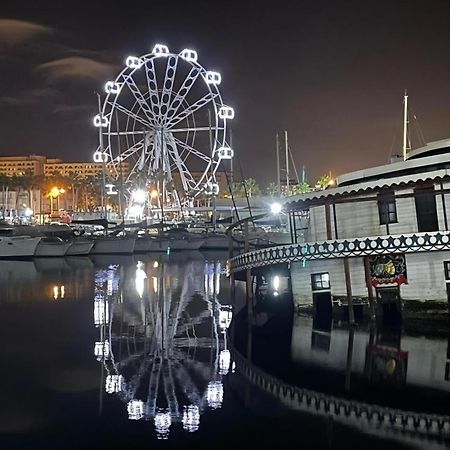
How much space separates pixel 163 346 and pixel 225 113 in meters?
56.3

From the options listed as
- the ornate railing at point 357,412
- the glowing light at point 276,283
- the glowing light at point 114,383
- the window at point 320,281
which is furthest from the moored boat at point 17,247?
the ornate railing at point 357,412

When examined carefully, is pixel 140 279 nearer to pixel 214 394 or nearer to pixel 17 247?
pixel 214 394

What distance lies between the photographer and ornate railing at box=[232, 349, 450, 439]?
12086 mm

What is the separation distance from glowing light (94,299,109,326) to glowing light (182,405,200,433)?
11.9m

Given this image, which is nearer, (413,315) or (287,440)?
(287,440)

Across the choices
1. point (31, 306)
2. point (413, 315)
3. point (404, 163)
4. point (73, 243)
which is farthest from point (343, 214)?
point (73, 243)

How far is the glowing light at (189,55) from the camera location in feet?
238

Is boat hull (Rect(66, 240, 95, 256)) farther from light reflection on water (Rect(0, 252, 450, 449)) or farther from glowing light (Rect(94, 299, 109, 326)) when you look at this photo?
glowing light (Rect(94, 299, 109, 326))

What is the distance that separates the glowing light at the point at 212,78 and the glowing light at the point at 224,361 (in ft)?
188

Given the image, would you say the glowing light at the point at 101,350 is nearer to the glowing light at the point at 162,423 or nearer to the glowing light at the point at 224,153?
the glowing light at the point at 162,423

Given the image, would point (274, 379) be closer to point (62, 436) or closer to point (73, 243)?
point (62, 436)

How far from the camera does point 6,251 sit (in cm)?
6438

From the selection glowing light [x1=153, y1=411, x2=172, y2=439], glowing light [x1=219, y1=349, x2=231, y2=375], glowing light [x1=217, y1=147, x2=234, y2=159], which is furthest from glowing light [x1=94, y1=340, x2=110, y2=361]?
glowing light [x1=217, y1=147, x2=234, y2=159]

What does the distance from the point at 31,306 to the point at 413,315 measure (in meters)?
17.8
